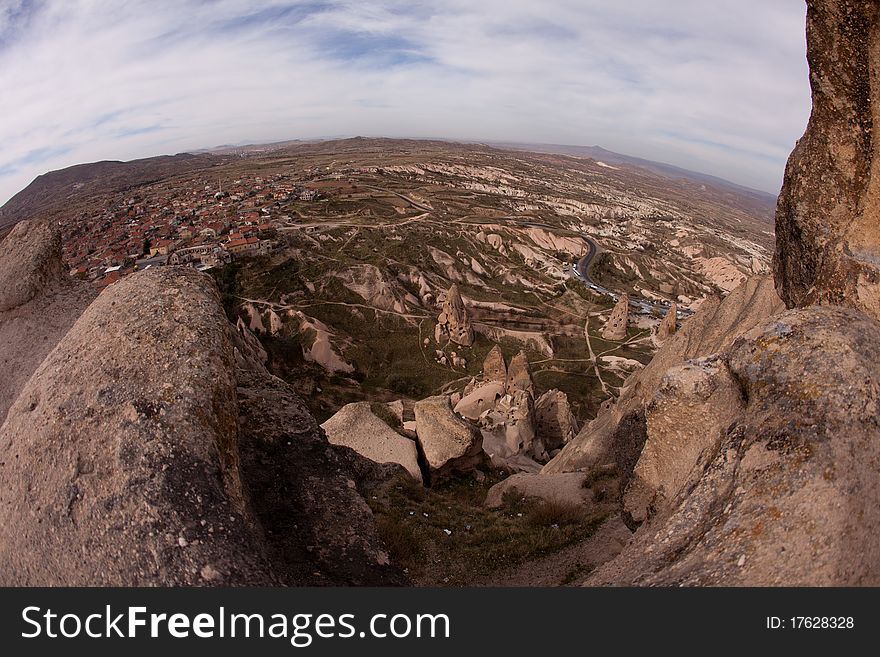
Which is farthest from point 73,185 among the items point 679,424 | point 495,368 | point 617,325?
point 679,424

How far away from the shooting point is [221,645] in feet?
12.9

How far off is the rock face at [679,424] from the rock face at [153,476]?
168 inches

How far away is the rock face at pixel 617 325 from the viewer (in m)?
59.6

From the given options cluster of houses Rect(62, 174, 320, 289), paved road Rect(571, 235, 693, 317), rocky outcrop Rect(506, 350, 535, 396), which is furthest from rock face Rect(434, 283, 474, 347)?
paved road Rect(571, 235, 693, 317)

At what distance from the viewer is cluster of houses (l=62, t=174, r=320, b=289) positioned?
58.4 metres

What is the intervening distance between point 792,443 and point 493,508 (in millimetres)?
9891

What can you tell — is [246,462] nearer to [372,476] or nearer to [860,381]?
[372,476]

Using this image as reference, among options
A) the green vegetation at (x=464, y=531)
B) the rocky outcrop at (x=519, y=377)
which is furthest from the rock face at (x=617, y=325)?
the green vegetation at (x=464, y=531)

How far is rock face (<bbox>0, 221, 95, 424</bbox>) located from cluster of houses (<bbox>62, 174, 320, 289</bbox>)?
26998 mm

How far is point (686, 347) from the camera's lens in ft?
56.2

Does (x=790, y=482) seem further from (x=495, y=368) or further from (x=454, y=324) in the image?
(x=454, y=324)

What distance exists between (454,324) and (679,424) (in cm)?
4453

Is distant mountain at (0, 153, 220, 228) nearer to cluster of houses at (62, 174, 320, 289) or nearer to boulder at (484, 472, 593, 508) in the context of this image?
cluster of houses at (62, 174, 320, 289)

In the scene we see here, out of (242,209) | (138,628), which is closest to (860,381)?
(138,628)
